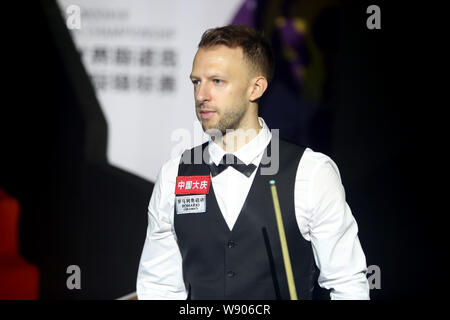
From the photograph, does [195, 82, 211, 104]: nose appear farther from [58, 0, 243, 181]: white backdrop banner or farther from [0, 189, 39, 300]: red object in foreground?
[0, 189, 39, 300]: red object in foreground

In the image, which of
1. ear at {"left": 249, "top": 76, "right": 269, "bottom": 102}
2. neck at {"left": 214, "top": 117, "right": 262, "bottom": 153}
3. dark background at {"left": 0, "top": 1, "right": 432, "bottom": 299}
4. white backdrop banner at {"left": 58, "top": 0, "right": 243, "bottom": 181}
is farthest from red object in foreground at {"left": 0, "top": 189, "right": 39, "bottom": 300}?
ear at {"left": 249, "top": 76, "right": 269, "bottom": 102}

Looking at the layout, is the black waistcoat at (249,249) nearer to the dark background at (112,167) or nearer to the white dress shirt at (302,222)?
the white dress shirt at (302,222)

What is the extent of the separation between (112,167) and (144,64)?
1.85 feet

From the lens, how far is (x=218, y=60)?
140 centimetres

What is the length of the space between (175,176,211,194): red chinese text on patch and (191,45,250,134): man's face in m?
0.19

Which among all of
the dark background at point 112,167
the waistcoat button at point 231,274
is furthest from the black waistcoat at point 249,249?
the dark background at point 112,167

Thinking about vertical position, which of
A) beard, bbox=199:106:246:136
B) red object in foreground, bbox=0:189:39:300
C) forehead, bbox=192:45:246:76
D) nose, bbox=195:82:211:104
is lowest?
red object in foreground, bbox=0:189:39:300

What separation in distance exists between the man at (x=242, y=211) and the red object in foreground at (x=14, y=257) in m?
1.44

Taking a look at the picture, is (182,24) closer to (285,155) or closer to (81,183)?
(81,183)

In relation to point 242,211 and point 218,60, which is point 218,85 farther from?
point 242,211

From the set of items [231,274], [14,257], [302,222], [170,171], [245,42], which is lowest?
[14,257]

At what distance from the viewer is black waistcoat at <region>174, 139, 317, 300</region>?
1.40m

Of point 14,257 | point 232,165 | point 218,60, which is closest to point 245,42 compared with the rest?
point 218,60

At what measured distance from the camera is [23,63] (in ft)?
8.69
